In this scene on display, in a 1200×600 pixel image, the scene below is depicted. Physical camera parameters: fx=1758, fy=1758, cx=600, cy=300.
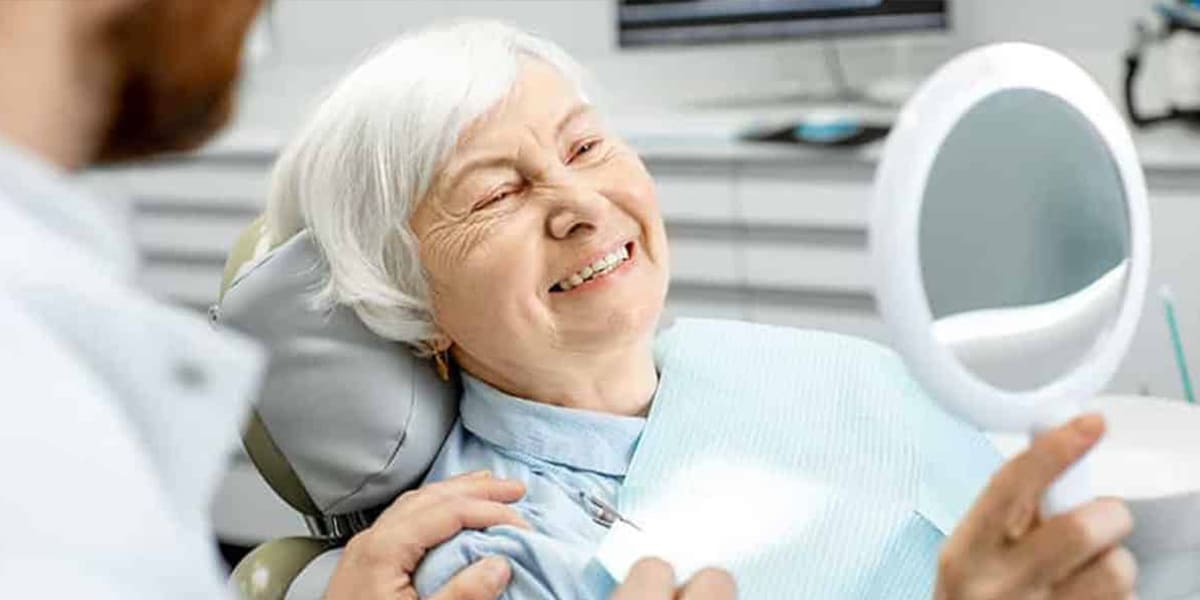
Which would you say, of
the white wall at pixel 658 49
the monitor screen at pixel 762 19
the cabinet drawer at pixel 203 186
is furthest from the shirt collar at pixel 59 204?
the cabinet drawer at pixel 203 186

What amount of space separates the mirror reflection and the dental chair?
68 cm

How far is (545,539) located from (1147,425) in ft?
1.76

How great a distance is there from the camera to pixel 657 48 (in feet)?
12.1

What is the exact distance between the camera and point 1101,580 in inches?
42.7

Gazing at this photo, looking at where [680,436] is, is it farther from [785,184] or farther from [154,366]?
[785,184]

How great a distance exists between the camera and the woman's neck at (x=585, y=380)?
1.64 metres

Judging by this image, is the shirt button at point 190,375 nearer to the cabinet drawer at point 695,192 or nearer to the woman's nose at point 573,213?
the woman's nose at point 573,213

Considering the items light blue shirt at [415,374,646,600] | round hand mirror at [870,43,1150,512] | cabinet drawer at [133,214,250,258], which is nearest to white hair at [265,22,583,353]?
light blue shirt at [415,374,646,600]

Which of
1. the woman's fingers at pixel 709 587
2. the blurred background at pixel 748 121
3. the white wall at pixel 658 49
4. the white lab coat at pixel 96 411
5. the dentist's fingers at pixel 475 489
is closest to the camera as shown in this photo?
the white lab coat at pixel 96 411

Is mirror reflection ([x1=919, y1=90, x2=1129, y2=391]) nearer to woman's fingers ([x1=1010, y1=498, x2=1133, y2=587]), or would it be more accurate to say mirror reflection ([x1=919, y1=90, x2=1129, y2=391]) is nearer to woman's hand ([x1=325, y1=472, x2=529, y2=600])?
woman's fingers ([x1=1010, y1=498, x2=1133, y2=587])

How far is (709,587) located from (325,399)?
48cm

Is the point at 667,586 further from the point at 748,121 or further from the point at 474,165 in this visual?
the point at 748,121

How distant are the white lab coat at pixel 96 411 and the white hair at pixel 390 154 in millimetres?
909

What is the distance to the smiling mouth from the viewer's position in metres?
1.61
